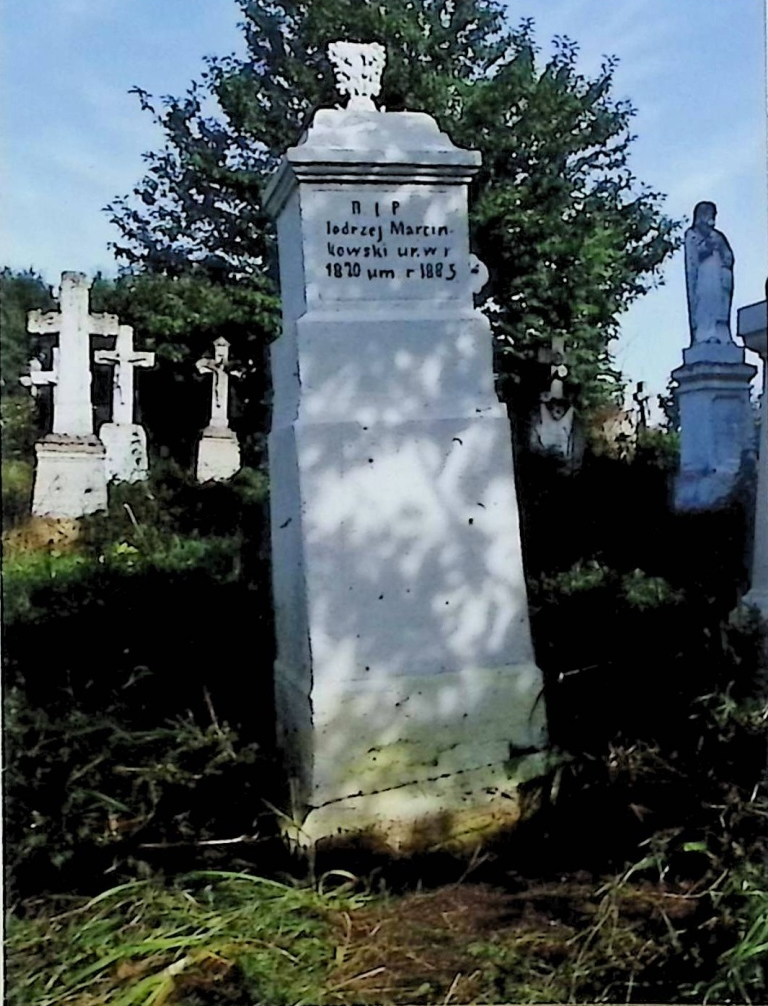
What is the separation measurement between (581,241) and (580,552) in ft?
2.08

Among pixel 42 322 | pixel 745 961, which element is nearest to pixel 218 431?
pixel 42 322

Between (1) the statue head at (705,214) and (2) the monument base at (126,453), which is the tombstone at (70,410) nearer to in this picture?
(2) the monument base at (126,453)

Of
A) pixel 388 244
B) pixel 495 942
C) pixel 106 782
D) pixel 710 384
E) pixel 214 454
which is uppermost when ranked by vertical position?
pixel 388 244

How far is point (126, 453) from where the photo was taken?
95.8 inches

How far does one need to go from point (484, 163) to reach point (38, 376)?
979mm

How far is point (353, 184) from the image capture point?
2.34 metres

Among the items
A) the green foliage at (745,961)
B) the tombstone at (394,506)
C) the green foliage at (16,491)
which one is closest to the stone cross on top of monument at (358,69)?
the tombstone at (394,506)

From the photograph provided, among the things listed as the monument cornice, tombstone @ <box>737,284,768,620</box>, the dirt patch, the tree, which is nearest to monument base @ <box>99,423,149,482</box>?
the tree

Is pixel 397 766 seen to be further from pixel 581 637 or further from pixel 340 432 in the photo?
pixel 340 432

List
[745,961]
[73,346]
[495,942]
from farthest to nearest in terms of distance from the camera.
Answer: [73,346] < [495,942] < [745,961]

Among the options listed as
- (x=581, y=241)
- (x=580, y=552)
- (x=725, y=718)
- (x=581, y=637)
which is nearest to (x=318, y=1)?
(x=581, y=241)

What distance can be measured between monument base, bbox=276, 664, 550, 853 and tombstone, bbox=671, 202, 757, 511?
1.73ft

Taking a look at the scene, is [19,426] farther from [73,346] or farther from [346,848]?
[346,848]

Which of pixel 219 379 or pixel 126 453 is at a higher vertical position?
pixel 219 379
